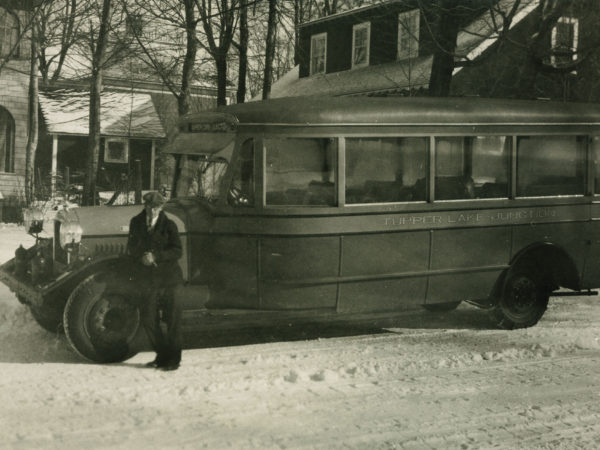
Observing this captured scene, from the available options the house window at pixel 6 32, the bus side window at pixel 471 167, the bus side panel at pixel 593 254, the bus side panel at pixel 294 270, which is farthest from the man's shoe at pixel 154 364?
the house window at pixel 6 32

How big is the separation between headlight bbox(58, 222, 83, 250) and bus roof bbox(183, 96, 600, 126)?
173cm

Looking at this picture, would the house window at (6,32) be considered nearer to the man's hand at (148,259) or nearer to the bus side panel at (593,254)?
the man's hand at (148,259)

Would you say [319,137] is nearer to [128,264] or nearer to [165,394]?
[128,264]

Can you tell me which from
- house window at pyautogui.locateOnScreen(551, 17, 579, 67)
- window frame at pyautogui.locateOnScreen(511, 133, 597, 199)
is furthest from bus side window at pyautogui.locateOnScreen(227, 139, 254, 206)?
house window at pyautogui.locateOnScreen(551, 17, 579, 67)

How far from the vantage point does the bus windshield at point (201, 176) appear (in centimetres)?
773

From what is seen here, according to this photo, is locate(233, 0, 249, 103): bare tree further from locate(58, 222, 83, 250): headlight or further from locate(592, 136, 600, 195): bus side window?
locate(58, 222, 83, 250): headlight

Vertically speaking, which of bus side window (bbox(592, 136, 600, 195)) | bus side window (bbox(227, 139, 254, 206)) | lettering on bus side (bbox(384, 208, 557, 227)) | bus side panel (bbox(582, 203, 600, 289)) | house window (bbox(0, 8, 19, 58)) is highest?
house window (bbox(0, 8, 19, 58))

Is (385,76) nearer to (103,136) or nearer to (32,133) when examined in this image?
(32,133)

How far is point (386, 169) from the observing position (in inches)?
312

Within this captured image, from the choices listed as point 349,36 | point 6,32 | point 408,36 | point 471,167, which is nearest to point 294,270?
point 471,167

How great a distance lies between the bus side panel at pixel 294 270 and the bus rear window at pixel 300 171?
0.39 m

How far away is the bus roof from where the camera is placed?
7.55m

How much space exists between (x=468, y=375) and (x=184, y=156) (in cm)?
369

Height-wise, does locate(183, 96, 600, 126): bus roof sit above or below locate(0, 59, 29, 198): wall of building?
below
